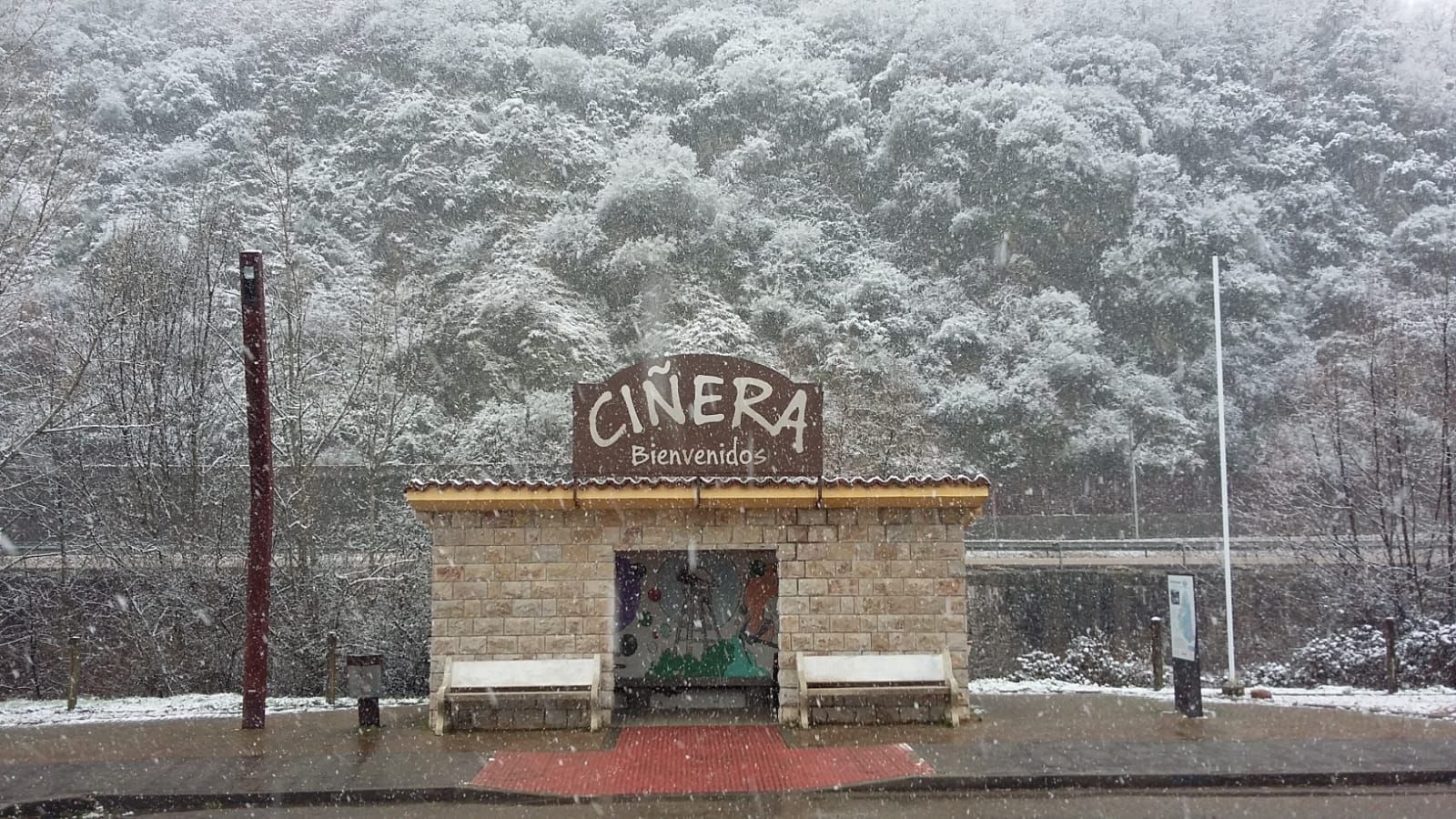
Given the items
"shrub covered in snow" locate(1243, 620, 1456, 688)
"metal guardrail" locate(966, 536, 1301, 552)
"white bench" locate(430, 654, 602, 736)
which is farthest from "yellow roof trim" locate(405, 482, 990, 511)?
"metal guardrail" locate(966, 536, 1301, 552)

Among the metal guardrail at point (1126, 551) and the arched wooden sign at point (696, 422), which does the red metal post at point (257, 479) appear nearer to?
the arched wooden sign at point (696, 422)

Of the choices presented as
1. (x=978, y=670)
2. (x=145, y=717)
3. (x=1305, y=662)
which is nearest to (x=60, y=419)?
(x=145, y=717)

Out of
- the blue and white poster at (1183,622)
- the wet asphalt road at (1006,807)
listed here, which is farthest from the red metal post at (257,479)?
the blue and white poster at (1183,622)

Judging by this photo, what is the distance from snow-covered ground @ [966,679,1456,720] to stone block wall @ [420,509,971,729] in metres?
3.21

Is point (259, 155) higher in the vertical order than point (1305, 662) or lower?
higher

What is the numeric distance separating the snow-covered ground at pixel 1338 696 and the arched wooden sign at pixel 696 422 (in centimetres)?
466

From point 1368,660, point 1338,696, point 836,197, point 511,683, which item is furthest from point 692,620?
point 836,197

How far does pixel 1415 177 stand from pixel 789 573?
162 feet

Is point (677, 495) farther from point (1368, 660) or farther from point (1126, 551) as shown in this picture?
point (1126, 551)

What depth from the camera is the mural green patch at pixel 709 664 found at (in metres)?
13.2

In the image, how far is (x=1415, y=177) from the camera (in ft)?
156

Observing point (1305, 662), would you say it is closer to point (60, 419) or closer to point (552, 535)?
point (552, 535)

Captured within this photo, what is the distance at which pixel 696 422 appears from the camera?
1199cm

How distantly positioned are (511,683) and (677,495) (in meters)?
2.65
